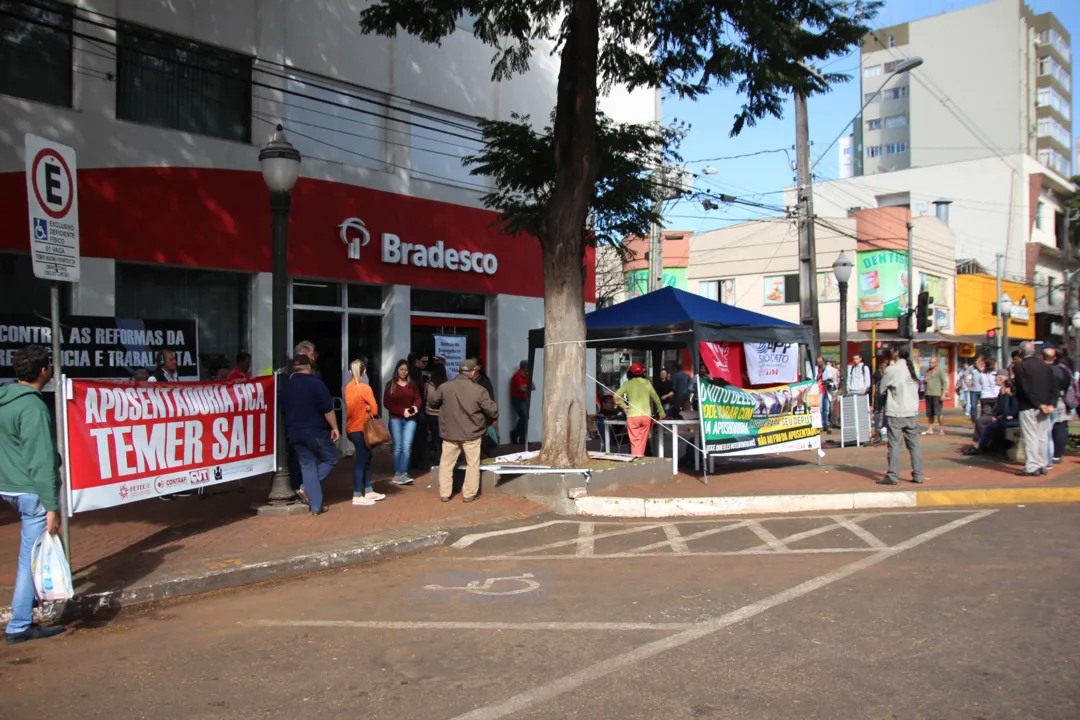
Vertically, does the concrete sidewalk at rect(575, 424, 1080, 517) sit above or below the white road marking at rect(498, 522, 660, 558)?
above

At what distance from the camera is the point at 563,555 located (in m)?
8.06

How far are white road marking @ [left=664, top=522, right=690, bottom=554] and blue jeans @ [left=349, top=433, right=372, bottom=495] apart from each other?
346 cm

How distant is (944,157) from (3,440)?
61.9 metres

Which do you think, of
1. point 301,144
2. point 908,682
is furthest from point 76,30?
point 908,682

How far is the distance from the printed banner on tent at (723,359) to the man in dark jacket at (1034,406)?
3.70 m

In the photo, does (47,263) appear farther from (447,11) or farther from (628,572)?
(447,11)

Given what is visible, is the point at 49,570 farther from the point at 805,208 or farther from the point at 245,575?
the point at 805,208

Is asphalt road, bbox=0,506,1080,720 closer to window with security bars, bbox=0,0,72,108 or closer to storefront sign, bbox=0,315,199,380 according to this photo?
storefront sign, bbox=0,315,199,380

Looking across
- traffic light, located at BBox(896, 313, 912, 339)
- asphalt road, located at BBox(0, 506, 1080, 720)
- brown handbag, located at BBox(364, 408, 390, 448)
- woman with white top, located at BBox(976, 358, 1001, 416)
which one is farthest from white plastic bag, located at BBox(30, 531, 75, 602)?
woman with white top, located at BBox(976, 358, 1001, 416)

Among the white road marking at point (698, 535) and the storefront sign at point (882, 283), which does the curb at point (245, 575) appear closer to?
the white road marking at point (698, 535)

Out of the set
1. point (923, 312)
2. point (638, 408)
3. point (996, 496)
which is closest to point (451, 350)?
point (638, 408)

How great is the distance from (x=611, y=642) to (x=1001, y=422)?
11.2m

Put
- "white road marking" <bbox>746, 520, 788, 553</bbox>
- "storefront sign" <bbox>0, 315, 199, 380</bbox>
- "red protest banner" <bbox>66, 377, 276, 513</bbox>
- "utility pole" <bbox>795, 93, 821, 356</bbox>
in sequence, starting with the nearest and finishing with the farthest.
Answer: "red protest banner" <bbox>66, 377, 276, 513</bbox> → "white road marking" <bbox>746, 520, 788, 553</bbox> → "storefront sign" <bbox>0, 315, 199, 380</bbox> → "utility pole" <bbox>795, 93, 821, 356</bbox>

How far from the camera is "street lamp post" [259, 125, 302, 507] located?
917 cm
